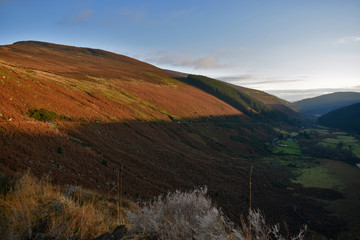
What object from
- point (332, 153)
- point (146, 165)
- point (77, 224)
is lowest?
point (332, 153)

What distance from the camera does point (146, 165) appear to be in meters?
22.2

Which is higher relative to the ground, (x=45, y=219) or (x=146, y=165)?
(x=45, y=219)

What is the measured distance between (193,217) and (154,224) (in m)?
1.02

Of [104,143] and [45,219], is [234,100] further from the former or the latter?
[45,219]

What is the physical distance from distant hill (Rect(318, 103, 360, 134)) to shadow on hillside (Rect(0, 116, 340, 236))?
4527 inches

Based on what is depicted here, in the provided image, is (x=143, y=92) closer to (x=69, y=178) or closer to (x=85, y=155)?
(x=85, y=155)

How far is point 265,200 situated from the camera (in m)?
25.4

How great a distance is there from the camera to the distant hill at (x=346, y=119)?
392ft

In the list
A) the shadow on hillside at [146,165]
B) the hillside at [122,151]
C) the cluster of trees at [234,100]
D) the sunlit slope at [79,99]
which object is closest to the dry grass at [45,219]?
the shadow on hillside at [146,165]

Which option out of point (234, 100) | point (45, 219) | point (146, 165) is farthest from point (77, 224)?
point (234, 100)

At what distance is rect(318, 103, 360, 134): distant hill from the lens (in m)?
120

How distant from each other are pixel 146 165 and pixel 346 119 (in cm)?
16277

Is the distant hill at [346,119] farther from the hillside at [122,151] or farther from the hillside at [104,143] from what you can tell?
the hillside at [122,151]

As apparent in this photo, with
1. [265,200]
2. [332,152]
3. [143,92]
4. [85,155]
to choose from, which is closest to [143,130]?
[85,155]
